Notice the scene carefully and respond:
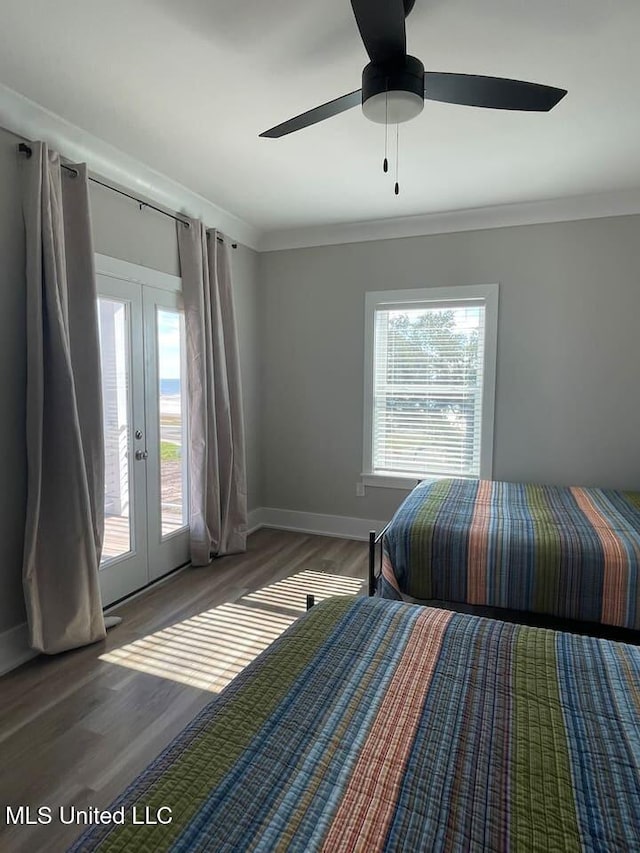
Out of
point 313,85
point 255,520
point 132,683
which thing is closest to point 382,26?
point 313,85

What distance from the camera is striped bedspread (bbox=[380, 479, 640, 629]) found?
2205mm

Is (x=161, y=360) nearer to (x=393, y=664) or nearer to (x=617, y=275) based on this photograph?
(x=393, y=664)

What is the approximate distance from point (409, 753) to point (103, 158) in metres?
3.15

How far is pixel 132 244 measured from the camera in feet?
10.1

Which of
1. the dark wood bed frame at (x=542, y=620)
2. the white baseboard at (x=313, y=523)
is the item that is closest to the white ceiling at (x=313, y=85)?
the dark wood bed frame at (x=542, y=620)

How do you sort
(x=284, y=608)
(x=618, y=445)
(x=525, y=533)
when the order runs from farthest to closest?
(x=618, y=445)
(x=284, y=608)
(x=525, y=533)

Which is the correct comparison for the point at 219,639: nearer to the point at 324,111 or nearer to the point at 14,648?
the point at 14,648

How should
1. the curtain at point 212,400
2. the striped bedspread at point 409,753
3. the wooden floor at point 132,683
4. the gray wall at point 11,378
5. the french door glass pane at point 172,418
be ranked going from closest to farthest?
the striped bedspread at point 409,753 → the wooden floor at point 132,683 → the gray wall at point 11,378 → the french door glass pane at point 172,418 → the curtain at point 212,400

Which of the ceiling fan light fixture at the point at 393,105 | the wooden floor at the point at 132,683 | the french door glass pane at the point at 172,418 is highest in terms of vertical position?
the ceiling fan light fixture at the point at 393,105

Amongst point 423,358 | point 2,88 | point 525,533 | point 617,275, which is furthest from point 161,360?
point 617,275

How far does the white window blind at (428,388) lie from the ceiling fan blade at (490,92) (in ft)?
7.27

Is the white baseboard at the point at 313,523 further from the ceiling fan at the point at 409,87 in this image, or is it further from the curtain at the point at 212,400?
the ceiling fan at the point at 409,87

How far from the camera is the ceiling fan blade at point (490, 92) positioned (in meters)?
1.63

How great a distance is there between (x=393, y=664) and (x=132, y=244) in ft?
9.48
